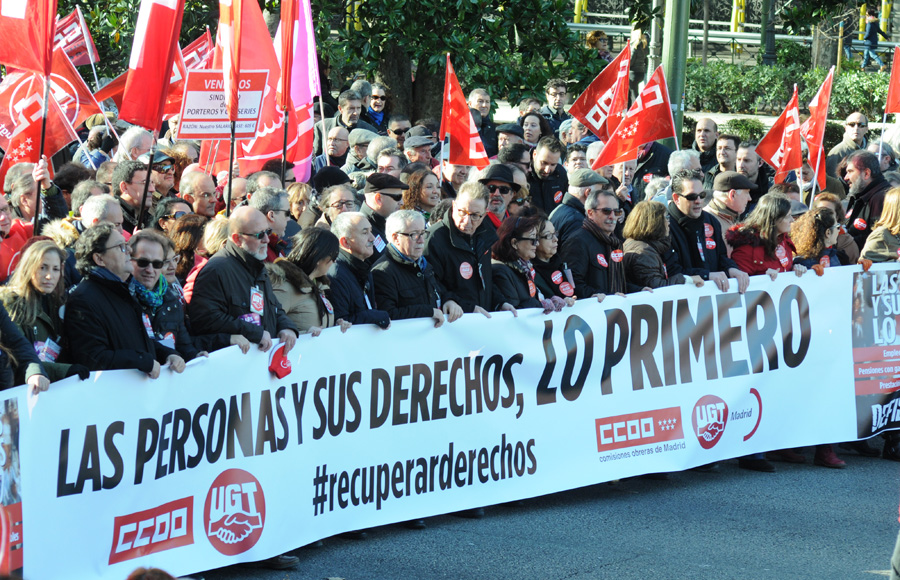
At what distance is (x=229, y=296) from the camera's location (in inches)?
257

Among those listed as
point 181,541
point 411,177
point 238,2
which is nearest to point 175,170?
point 238,2

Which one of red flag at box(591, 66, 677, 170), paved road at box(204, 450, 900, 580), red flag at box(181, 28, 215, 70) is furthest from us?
red flag at box(181, 28, 215, 70)

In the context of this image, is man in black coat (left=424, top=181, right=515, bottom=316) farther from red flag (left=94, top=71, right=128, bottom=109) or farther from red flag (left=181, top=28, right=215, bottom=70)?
red flag (left=181, top=28, right=215, bottom=70)

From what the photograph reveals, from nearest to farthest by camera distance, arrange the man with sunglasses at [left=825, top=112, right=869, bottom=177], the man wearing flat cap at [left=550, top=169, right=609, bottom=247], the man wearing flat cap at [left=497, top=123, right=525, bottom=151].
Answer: the man wearing flat cap at [left=550, top=169, right=609, bottom=247]
the man wearing flat cap at [left=497, top=123, right=525, bottom=151]
the man with sunglasses at [left=825, top=112, right=869, bottom=177]

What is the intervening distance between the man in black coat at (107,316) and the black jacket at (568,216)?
351 centimetres

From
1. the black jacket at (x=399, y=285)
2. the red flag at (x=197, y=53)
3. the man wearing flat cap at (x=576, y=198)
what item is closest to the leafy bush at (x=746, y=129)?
the red flag at (x=197, y=53)

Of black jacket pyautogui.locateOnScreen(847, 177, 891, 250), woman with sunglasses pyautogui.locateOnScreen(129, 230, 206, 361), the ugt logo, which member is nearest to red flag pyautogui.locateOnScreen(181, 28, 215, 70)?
black jacket pyautogui.locateOnScreen(847, 177, 891, 250)

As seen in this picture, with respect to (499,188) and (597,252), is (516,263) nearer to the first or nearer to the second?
(597,252)

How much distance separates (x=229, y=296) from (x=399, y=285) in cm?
117

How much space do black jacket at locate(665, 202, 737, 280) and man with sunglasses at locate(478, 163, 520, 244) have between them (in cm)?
123

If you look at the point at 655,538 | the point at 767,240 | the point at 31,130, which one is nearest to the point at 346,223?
the point at 655,538

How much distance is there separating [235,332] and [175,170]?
4.08m

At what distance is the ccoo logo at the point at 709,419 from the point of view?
8.23 m

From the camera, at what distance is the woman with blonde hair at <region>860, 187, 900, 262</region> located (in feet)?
30.1
